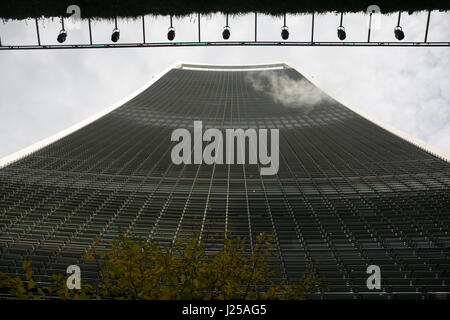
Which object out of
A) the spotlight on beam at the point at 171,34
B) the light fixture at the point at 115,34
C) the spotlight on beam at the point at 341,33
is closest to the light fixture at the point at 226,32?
the spotlight on beam at the point at 171,34

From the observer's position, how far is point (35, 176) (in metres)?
34.1

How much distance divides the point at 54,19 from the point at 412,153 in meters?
41.3

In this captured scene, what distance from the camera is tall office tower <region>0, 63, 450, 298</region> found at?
856 inches

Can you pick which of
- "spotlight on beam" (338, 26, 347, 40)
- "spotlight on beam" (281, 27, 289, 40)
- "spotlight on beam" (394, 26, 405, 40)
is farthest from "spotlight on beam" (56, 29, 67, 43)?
"spotlight on beam" (394, 26, 405, 40)

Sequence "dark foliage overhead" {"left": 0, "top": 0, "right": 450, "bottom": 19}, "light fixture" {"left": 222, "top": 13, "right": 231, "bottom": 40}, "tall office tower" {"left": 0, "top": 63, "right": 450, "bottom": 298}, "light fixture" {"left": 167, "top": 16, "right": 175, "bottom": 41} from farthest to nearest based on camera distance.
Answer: "tall office tower" {"left": 0, "top": 63, "right": 450, "bottom": 298} < "light fixture" {"left": 167, "top": 16, "right": 175, "bottom": 41} < "light fixture" {"left": 222, "top": 13, "right": 231, "bottom": 40} < "dark foliage overhead" {"left": 0, "top": 0, "right": 450, "bottom": 19}

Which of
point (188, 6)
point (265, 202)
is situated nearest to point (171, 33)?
point (188, 6)

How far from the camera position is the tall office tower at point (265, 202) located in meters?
21.8

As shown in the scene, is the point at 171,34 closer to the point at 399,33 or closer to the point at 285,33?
the point at 285,33

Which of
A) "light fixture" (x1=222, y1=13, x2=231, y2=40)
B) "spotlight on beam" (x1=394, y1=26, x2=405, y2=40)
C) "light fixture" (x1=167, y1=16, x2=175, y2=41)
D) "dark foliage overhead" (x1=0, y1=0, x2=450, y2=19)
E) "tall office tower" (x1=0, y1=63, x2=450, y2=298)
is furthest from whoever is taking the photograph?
"tall office tower" (x1=0, y1=63, x2=450, y2=298)

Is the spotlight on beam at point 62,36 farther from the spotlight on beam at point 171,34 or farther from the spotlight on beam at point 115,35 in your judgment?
the spotlight on beam at point 171,34

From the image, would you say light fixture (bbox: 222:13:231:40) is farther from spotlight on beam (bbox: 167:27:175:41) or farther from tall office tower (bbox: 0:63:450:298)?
tall office tower (bbox: 0:63:450:298)

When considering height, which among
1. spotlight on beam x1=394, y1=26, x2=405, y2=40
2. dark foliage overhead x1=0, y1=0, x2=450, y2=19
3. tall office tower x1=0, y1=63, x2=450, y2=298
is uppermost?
dark foliage overhead x1=0, y1=0, x2=450, y2=19

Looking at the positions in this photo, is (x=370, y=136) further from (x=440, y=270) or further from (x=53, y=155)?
(x=53, y=155)
